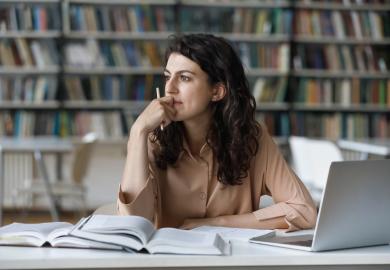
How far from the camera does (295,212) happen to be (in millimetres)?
2061

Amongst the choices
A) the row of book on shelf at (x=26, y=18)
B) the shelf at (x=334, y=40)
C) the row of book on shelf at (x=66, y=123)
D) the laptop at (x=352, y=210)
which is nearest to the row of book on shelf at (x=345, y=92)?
the shelf at (x=334, y=40)

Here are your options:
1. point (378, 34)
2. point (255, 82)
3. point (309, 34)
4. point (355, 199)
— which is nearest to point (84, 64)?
point (255, 82)

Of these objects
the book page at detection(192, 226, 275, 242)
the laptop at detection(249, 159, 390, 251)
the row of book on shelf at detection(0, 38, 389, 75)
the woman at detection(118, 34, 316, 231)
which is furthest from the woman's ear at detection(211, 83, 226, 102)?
the row of book on shelf at detection(0, 38, 389, 75)

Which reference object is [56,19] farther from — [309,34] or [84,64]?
[309,34]

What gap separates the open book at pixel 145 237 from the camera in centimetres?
150

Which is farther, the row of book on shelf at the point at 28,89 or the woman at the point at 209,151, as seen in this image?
the row of book on shelf at the point at 28,89

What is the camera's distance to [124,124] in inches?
276

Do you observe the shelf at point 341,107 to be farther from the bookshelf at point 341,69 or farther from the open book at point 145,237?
the open book at point 145,237

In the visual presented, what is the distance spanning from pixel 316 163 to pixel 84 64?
2887 mm

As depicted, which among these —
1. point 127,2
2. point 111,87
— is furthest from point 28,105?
point 127,2

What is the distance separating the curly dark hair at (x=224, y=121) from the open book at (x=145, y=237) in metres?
0.54

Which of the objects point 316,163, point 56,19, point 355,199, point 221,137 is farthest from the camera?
point 56,19

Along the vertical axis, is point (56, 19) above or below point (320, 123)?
above

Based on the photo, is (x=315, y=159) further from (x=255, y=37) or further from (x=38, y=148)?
(x=255, y=37)
